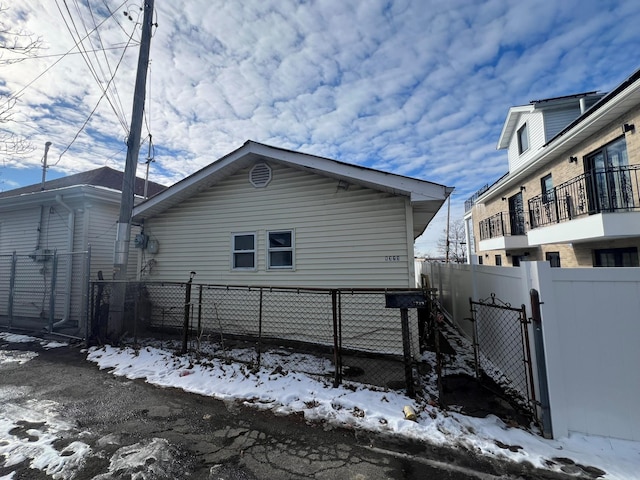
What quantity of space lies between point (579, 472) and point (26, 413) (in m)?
6.06

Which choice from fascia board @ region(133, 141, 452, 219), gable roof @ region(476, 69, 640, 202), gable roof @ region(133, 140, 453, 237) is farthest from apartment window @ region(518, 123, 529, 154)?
fascia board @ region(133, 141, 452, 219)

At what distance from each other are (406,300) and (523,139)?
15.0 meters

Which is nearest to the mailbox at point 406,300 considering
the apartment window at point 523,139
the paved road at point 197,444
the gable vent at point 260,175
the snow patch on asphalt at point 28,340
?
the paved road at point 197,444

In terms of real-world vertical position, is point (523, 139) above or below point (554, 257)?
above

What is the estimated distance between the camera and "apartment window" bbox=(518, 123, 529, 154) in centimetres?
1387

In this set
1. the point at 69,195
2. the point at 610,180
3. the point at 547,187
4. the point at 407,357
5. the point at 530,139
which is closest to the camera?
the point at 407,357

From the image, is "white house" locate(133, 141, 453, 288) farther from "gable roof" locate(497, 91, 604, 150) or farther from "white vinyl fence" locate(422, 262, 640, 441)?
"gable roof" locate(497, 91, 604, 150)

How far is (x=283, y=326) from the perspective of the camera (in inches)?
260

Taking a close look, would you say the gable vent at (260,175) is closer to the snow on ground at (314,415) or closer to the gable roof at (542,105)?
the snow on ground at (314,415)

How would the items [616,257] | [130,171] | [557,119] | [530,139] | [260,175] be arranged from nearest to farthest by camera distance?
1. [130,171]
2. [260,175]
3. [616,257]
4. [557,119]
5. [530,139]

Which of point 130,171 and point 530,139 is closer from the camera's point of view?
point 130,171

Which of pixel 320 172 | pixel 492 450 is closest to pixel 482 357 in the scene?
pixel 492 450

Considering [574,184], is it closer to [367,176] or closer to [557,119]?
[557,119]

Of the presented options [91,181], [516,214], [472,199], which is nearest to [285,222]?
[91,181]
